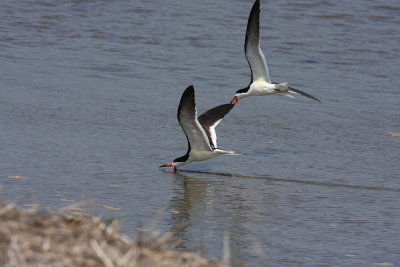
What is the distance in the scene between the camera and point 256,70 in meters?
9.75

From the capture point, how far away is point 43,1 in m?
15.6

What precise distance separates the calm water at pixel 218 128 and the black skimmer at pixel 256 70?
303mm

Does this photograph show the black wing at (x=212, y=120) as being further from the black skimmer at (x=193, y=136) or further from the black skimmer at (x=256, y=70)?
Result: the black skimmer at (x=256, y=70)

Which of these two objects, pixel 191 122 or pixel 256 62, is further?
pixel 256 62

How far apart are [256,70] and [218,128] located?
4.20 ft

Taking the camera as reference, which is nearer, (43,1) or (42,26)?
(42,26)

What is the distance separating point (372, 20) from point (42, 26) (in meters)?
6.85

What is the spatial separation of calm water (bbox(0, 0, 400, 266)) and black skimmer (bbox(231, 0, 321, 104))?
1.00ft

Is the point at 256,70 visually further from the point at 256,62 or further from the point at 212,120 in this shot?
the point at 212,120

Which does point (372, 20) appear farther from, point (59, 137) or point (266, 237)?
point (266, 237)

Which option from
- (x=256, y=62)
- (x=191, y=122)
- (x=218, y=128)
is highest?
(x=256, y=62)

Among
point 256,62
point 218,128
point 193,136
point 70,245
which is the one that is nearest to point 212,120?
point 193,136

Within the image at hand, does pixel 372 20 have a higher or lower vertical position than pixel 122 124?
higher

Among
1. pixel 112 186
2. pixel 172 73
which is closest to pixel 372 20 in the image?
pixel 172 73
